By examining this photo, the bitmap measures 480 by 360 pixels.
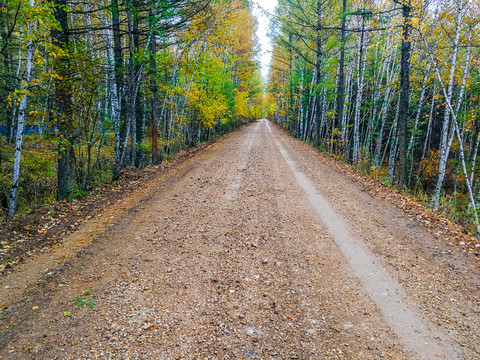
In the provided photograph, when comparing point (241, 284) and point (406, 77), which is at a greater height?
point (406, 77)

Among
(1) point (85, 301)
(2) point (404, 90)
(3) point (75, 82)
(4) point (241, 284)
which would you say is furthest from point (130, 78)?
(2) point (404, 90)

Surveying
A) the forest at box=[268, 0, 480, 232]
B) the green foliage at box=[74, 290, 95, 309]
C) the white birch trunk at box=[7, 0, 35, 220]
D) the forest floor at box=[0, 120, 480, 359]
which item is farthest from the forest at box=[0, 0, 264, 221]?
the forest at box=[268, 0, 480, 232]

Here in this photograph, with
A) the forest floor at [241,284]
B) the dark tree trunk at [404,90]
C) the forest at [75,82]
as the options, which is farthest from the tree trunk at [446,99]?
the forest at [75,82]

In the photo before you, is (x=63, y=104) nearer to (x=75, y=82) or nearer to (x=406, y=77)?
(x=75, y=82)

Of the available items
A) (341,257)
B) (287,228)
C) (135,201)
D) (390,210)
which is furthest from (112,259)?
(390,210)

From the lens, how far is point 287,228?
514 cm

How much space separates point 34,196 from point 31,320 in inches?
304

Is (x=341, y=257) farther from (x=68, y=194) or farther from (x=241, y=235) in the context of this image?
(x=68, y=194)

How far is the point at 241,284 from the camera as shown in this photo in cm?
352

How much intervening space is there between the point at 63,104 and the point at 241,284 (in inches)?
272

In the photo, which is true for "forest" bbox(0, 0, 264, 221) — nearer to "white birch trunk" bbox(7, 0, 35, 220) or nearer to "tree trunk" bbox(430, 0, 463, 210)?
"white birch trunk" bbox(7, 0, 35, 220)

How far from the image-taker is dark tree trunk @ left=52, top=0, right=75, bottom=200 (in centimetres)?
664

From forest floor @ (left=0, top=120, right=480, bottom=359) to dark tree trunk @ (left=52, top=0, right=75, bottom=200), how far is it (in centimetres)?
161

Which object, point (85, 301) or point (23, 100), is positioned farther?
point (23, 100)
